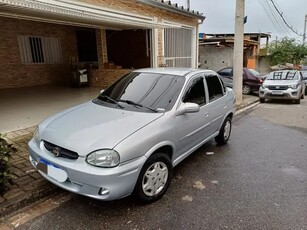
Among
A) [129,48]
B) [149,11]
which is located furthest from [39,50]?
[149,11]

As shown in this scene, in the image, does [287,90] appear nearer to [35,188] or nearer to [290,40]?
[35,188]

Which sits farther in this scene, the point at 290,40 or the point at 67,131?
the point at 290,40

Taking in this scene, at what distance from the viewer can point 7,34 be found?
1055cm

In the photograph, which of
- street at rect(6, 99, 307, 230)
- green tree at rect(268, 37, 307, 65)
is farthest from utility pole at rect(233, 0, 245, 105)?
green tree at rect(268, 37, 307, 65)

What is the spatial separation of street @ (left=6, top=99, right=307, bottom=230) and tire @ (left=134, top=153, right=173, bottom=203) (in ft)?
0.40

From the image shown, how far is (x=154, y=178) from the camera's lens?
3.05m

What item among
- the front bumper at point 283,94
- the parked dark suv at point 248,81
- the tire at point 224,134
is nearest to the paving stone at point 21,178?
the tire at point 224,134

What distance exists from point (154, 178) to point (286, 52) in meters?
24.7

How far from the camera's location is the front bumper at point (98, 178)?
253 centimetres

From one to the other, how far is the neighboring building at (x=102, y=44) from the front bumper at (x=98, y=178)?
610cm

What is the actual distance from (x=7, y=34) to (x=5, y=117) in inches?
240

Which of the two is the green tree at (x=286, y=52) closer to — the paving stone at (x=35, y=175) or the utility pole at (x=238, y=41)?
the utility pole at (x=238, y=41)

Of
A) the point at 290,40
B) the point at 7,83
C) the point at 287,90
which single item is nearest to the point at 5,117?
the point at 7,83

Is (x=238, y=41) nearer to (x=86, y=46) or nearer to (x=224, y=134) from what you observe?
(x=224, y=134)
